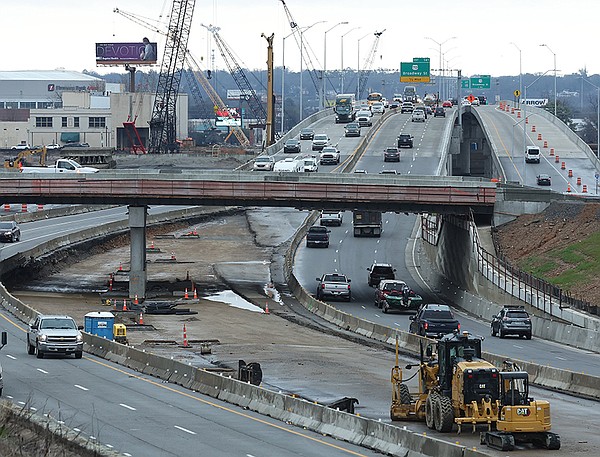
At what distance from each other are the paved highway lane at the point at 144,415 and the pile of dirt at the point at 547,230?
3776 centimetres

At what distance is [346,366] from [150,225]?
7197 centimetres

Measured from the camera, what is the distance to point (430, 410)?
105ft

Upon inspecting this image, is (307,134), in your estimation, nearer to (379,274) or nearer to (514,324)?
(379,274)

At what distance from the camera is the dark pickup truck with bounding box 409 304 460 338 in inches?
2217

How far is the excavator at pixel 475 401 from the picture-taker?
1126 inches

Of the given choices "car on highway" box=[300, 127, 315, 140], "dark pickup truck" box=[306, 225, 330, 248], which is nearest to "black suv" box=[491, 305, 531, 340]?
"dark pickup truck" box=[306, 225, 330, 248]

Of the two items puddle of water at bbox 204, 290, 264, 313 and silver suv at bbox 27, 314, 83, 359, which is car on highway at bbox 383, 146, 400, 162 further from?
silver suv at bbox 27, 314, 83, 359

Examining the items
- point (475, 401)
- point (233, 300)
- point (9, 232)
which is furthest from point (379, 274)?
point (475, 401)

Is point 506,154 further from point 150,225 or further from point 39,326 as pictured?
point 39,326

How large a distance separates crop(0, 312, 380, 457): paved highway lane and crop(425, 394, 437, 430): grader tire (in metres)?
2.08

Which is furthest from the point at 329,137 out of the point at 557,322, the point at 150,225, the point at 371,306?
the point at 557,322

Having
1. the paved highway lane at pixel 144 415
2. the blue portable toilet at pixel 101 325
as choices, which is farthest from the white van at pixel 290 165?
the paved highway lane at pixel 144 415

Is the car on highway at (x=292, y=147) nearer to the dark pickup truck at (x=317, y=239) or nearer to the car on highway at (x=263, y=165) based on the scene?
the car on highway at (x=263, y=165)

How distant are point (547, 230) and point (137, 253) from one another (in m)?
25.6
